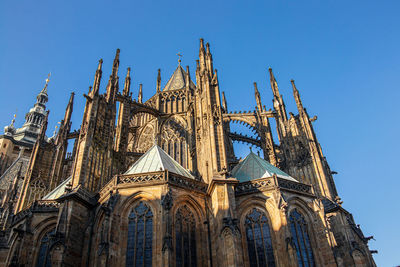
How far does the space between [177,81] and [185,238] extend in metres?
28.3

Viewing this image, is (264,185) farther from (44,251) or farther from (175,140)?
(175,140)

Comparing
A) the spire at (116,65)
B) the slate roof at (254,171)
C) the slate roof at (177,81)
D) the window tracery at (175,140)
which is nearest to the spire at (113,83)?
the spire at (116,65)

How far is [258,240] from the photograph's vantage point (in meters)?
19.1

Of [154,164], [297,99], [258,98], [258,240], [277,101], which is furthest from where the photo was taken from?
[258,98]

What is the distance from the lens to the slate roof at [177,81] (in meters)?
42.8

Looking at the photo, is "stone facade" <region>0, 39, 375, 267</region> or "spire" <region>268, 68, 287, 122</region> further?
"spire" <region>268, 68, 287, 122</region>

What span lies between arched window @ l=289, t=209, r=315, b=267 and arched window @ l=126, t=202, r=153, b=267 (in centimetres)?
763

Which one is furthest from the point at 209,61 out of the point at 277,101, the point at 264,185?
the point at 264,185

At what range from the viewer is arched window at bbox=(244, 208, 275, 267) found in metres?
18.4

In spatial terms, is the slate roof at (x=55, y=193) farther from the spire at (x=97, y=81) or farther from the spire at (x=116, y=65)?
the spire at (x=116, y=65)

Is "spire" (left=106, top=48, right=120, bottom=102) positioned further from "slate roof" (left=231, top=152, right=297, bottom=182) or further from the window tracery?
"slate roof" (left=231, top=152, right=297, bottom=182)

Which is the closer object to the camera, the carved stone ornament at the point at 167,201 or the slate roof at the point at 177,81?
the carved stone ornament at the point at 167,201

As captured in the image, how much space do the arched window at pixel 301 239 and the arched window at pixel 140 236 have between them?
300 inches

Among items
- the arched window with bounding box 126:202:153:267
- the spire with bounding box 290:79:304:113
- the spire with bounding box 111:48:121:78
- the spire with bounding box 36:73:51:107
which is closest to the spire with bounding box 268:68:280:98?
the spire with bounding box 290:79:304:113
